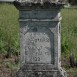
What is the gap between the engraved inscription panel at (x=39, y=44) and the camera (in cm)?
876

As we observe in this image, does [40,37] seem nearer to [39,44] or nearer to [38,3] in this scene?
[39,44]

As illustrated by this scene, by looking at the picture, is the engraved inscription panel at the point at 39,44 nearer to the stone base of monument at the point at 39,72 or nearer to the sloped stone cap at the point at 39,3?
the stone base of monument at the point at 39,72

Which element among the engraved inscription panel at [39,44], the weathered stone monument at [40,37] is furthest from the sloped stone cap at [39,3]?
the engraved inscription panel at [39,44]

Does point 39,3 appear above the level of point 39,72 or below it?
above

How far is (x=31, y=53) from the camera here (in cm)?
886

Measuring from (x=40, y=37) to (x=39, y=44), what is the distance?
0.14 metres

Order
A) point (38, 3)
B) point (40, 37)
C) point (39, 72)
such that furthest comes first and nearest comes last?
point (39, 72)
point (40, 37)
point (38, 3)

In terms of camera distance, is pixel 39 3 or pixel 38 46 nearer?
pixel 39 3

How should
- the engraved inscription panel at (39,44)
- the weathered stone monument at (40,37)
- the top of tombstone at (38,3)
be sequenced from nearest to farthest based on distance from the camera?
1. the top of tombstone at (38,3)
2. the weathered stone monument at (40,37)
3. the engraved inscription panel at (39,44)

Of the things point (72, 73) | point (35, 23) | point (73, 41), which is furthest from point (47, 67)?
point (73, 41)

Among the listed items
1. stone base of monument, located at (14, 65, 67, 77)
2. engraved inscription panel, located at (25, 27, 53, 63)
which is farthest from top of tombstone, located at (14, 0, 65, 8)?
stone base of monument, located at (14, 65, 67, 77)

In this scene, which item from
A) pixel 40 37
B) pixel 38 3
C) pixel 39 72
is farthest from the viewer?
pixel 39 72

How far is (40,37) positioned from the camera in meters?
8.77

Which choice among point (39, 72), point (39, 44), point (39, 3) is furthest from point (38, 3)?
point (39, 72)
